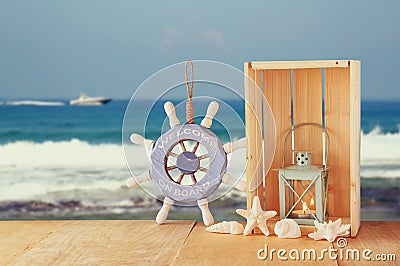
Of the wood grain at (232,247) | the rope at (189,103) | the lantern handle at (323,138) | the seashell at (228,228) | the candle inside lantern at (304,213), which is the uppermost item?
the rope at (189,103)

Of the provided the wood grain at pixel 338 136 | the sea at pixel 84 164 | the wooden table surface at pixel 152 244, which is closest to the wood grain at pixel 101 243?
the wooden table surface at pixel 152 244

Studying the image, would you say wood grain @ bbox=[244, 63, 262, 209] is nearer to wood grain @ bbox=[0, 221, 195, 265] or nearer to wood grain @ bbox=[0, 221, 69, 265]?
wood grain @ bbox=[0, 221, 195, 265]

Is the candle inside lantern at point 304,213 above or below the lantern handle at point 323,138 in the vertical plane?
below

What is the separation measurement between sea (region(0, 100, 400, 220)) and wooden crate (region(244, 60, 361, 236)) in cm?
116

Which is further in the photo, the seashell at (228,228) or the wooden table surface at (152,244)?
the seashell at (228,228)

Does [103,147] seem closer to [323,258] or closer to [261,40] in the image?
[261,40]

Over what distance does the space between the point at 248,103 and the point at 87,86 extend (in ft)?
6.82

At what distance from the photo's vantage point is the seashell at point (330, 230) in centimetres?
198

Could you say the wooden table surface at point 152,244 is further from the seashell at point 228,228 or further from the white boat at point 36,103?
the white boat at point 36,103

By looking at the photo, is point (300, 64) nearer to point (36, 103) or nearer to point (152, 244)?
point (152, 244)

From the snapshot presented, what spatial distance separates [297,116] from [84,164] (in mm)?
1919

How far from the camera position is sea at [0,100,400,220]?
3.65 m

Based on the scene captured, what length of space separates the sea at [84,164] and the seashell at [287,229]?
131cm

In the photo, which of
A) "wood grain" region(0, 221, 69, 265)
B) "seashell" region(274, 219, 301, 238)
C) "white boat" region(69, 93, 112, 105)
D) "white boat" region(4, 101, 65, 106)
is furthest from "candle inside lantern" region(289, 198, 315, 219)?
"white boat" region(4, 101, 65, 106)
